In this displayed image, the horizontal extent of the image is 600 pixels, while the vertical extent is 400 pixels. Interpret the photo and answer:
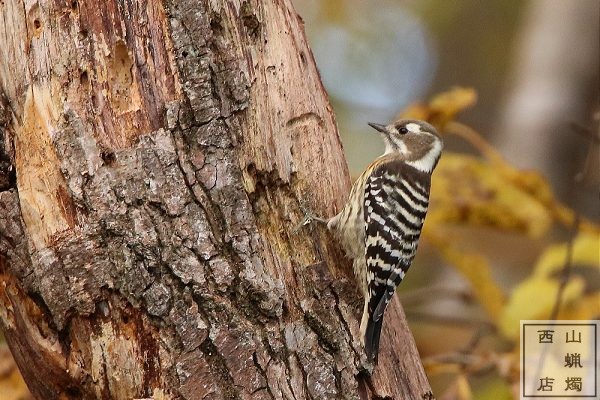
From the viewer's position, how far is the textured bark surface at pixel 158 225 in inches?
136

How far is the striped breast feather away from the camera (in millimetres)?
4562

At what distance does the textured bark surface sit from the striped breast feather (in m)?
0.61

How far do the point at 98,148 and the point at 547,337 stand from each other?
10.4 ft

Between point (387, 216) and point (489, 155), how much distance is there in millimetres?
1167

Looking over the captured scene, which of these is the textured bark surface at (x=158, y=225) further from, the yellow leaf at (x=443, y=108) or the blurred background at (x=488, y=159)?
the yellow leaf at (x=443, y=108)

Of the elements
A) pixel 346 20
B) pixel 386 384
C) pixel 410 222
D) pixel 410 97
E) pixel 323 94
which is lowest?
pixel 386 384

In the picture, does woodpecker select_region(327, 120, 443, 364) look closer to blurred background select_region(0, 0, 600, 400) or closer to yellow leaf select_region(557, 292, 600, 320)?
blurred background select_region(0, 0, 600, 400)

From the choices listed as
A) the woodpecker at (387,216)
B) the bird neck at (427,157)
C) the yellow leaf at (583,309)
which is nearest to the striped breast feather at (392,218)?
the woodpecker at (387,216)

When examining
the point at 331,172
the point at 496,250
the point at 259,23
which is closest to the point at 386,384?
the point at 331,172

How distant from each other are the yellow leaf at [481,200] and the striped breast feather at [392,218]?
52cm

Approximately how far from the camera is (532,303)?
5.45m

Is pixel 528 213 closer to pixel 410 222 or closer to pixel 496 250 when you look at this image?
pixel 410 222

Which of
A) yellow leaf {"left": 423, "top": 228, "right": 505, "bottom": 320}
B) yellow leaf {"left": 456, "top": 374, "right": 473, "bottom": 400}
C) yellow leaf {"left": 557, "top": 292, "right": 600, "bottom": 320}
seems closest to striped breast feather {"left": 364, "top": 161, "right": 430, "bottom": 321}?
yellow leaf {"left": 423, "top": 228, "right": 505, "bottom": 320}

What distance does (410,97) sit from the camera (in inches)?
475
